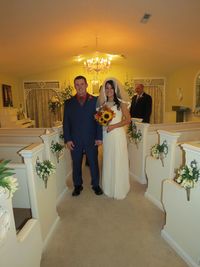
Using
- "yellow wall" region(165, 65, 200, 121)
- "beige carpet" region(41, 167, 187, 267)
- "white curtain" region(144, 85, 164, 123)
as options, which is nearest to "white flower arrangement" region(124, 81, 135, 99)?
"white curtain" region(144, 85, 164, 123)

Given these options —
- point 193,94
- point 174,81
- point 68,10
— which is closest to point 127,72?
point 174,81

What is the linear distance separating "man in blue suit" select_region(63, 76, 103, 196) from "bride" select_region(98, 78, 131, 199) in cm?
13

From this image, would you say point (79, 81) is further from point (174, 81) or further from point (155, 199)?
point (174, 81)

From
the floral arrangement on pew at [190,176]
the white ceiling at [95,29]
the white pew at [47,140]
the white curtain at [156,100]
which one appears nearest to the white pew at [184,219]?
the floral arrangement on pew at [190,176]

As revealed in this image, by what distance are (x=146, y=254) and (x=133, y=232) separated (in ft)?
0.96

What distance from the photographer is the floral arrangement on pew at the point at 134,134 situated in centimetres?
310

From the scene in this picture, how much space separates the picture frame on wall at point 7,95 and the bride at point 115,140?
4.31 m

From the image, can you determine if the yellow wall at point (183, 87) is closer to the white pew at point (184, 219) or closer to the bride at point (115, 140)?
the bride at point (115, 140)

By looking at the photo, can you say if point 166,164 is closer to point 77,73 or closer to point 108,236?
point 108,236

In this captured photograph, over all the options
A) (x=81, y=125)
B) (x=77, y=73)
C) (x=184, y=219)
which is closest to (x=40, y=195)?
(x=81, y=125)

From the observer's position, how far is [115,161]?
2535mm

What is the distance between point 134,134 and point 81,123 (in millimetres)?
1062

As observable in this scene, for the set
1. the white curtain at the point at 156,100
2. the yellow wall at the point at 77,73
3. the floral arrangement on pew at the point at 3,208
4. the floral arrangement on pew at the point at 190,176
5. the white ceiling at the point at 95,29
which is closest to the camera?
the floral arrangement on pew at the point at 3,208

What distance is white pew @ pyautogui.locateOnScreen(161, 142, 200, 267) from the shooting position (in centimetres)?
153
